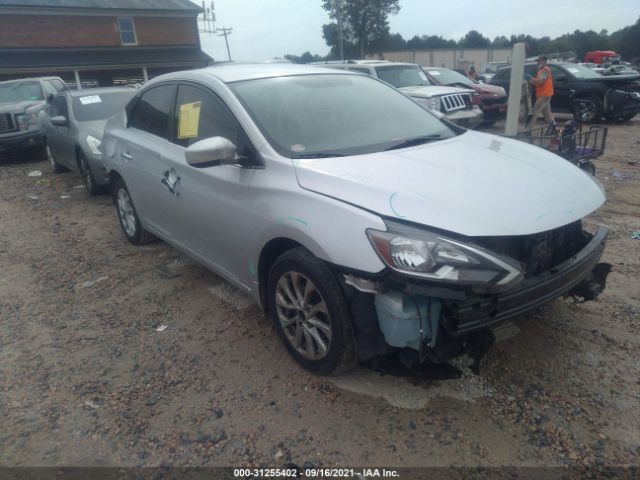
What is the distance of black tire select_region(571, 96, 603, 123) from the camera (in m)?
12.5

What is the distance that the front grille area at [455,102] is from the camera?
32.3 feet

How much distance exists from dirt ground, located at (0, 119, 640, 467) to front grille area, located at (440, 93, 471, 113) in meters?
6.42

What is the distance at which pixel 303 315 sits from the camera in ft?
8.99

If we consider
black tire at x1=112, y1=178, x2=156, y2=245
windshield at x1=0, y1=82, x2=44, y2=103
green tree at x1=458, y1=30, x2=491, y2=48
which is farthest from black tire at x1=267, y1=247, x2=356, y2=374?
green tree at x1=458, y1=30, x2=491, y2=48

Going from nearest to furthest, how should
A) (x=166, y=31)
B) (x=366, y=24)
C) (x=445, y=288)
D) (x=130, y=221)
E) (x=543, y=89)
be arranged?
(x=445, y=288) → (x=130, y=221) → (x=543, y=89) → (x=166, y=31) → (x=366, y=24)

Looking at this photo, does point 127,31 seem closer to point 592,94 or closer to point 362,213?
point 592,94

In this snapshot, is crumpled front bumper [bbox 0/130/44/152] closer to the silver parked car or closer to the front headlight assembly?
the silver parked car

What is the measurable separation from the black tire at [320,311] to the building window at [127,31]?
34.7 meters

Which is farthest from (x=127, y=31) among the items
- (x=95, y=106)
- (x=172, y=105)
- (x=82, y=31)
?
(x=172, y=105)

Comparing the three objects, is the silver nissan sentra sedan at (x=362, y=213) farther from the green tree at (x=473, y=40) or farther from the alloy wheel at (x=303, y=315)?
the green tree at (x=473, y=40)

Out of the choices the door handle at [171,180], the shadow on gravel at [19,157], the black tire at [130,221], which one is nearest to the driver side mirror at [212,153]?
the door handle at [171,180]

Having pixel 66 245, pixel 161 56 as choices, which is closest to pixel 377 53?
pixel 161 56

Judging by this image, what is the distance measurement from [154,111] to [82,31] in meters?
31.8

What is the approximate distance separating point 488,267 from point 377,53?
65493mm
